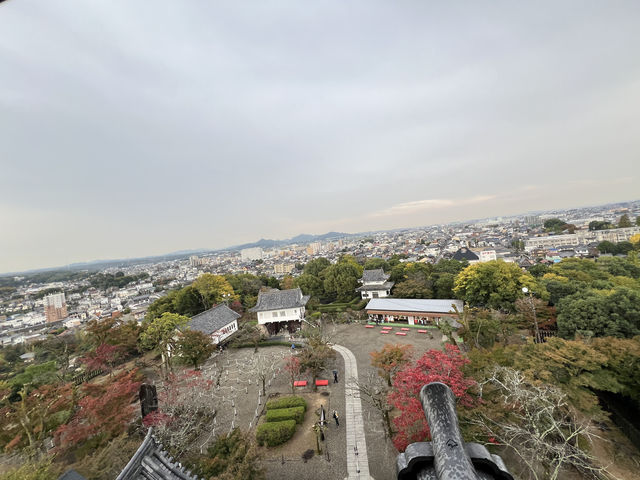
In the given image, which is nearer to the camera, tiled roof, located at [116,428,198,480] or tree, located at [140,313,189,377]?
tiled roof, located at [116,428,198,480]

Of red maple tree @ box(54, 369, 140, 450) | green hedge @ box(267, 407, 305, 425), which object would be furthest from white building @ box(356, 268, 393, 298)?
red maple tree @ box(54, 369, 140, 450)

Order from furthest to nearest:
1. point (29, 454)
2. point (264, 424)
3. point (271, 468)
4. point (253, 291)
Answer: point (253, 291)
point (264, 424)
point (271, 468)
point (29, 454)

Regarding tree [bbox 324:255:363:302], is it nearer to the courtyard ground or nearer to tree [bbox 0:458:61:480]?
the courtyard ground

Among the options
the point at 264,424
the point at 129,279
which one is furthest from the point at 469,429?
the point at 129,279

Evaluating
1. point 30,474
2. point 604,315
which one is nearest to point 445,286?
point 604,315

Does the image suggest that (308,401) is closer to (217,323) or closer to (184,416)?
(184,416)

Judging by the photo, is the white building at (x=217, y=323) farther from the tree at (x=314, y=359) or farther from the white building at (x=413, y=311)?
the white building at (x=413, y=311)

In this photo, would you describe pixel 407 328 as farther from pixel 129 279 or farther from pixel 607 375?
pixel 129 279
